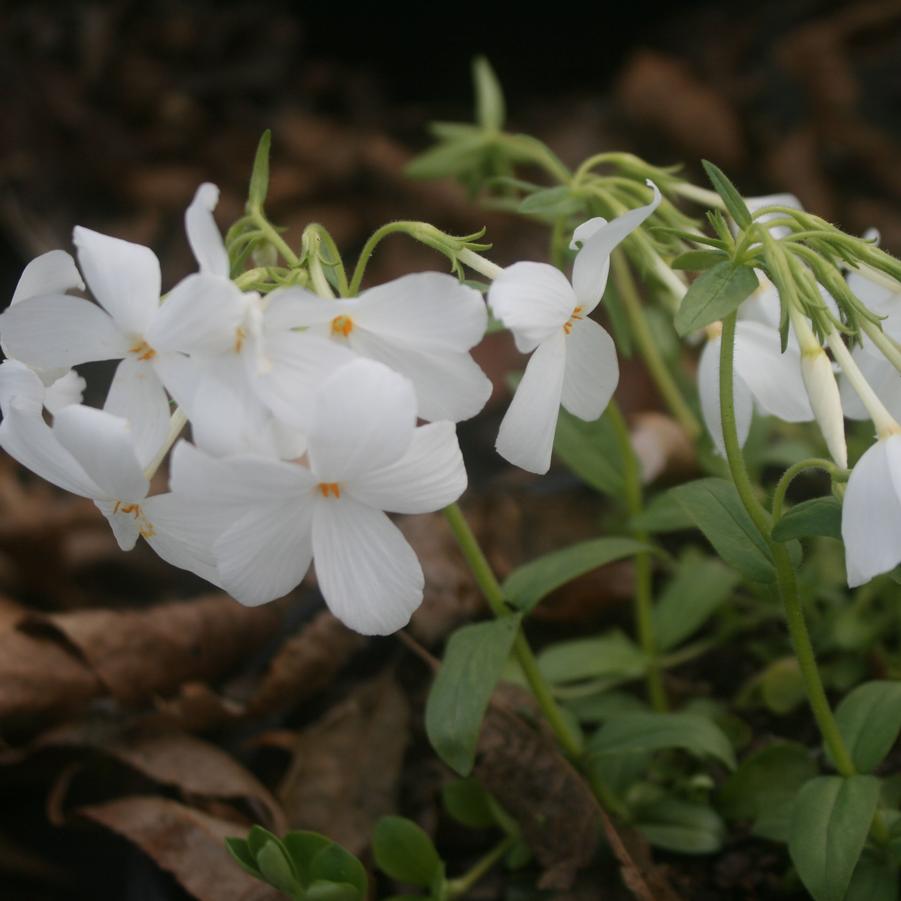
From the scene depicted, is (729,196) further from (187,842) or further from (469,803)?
(187,842)

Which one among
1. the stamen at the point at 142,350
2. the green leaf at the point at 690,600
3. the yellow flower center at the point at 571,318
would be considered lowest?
the green leaf at the point at 690,600

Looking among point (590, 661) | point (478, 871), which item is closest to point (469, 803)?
point (478, 871)

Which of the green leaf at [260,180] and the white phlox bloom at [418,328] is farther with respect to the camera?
the green leaf at [260,180]

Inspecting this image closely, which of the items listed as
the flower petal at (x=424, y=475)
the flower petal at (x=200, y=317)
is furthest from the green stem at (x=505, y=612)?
the flower petal at (x=200, y=317)

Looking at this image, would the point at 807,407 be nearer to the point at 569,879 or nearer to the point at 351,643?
the point at 569,879

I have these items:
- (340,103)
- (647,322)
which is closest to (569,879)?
(647,322)

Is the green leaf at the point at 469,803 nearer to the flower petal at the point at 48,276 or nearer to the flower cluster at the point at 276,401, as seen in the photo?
the flower cluster at the point at 276,401
